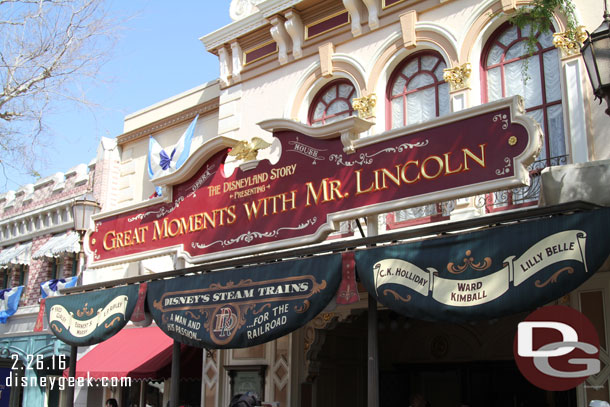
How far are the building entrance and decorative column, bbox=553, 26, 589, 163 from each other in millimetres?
3543

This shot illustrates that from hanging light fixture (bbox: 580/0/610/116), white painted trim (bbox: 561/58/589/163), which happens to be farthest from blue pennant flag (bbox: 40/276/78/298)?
hanging light fixture (bbox: 580/0/610/116)

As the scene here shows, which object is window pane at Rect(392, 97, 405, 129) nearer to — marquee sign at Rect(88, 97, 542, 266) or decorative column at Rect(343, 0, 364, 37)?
decorative column at Rect(343, 0, 364, 37)

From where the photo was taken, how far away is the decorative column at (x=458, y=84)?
37.3 ft

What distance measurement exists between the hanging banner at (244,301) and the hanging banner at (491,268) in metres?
0.80

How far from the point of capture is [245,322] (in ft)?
30.2

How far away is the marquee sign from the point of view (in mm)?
7867

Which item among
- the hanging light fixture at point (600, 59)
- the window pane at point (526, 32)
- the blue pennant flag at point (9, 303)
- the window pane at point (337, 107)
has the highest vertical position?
the window pane at point (526, 32)

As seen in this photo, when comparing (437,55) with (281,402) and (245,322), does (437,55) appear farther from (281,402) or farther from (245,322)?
(281,402)

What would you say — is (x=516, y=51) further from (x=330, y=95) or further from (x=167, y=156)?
(x=167, y=156)

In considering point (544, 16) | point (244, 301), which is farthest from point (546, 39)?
point (244, 301)

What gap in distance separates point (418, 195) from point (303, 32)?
675cm

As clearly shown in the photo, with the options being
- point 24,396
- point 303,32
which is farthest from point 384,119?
point 24,396

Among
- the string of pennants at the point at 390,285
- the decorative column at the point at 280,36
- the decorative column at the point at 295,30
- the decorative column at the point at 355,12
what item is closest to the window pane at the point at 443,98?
the decorative column at the point at 355,12

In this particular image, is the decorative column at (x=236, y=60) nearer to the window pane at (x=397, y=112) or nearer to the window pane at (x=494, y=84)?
the window pane at (x=397, y=112)
